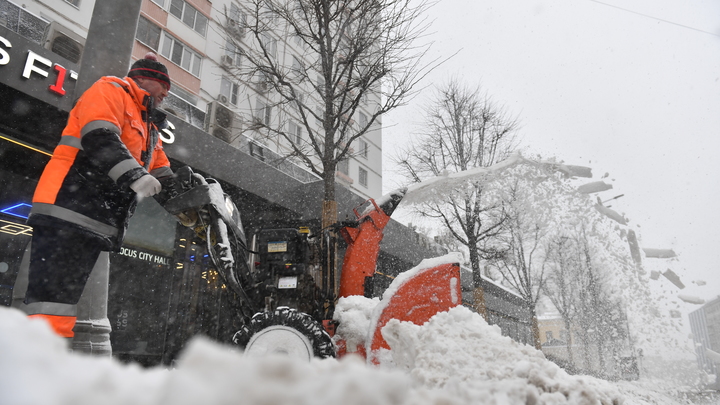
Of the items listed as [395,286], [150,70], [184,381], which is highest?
[150,70]

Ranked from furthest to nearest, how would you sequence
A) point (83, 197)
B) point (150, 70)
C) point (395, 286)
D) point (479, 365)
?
point (395, 286) < point (150, 70) < point (83, 197) < point (479, 365)

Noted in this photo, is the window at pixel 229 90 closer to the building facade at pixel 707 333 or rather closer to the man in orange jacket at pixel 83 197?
the man in orange jacket at pixel 83 197

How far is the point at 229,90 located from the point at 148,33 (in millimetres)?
3393

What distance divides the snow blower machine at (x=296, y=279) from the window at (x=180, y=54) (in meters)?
12.0

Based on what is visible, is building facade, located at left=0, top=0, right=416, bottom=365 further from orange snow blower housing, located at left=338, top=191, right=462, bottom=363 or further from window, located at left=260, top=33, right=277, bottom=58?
orange snow blower housing, located at left=338, top=191, right=462, bottom=363

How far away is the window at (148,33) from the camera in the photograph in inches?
485

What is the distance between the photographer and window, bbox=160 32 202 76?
13.3 metres

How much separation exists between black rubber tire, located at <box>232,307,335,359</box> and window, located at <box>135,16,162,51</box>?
12.5 m

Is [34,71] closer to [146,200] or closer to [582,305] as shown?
[146,200]

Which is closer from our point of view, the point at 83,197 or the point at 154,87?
the point at 83,197

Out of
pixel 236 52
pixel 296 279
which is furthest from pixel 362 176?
pixel 296 279

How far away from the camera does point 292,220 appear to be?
8992 mm

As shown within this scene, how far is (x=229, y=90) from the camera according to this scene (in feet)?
50.7

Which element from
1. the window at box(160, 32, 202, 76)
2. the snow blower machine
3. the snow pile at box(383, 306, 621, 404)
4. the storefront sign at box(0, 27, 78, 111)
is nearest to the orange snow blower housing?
the snow blower machine
